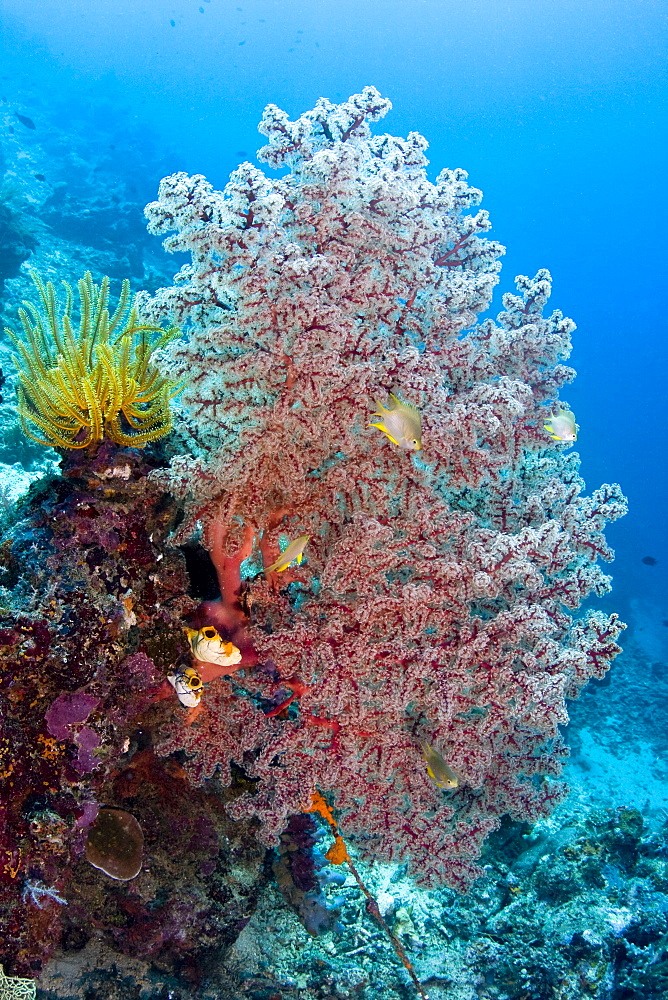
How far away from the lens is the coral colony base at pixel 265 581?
306 cm

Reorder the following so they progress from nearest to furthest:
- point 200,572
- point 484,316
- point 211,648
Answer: point 211,648 → point 200,572 → point 484,316

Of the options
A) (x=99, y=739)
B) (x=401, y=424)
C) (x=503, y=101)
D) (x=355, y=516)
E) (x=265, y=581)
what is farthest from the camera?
(x=503, y=101)

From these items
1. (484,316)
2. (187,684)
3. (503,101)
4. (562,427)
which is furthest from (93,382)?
(503,101)

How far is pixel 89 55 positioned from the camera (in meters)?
92.2

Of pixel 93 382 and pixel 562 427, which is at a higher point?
pixel 562 427

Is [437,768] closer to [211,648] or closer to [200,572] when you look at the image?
[211,648]

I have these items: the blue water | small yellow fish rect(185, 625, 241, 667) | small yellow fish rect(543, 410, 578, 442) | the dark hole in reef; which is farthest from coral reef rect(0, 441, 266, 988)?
the blue water

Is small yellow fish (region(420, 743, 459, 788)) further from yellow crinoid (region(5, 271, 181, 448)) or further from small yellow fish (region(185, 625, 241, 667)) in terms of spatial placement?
yellow crinoid (region(5, 271, 181, 448))

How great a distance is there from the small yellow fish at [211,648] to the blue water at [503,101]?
162ft

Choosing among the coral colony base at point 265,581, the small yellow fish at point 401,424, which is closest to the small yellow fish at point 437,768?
the coral colony base at point 265,581

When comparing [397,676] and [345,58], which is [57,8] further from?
[397,676]

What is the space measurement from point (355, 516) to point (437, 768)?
6.53ft

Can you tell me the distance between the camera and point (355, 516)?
11.4ft

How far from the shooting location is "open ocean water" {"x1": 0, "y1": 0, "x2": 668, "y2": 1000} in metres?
3.42
